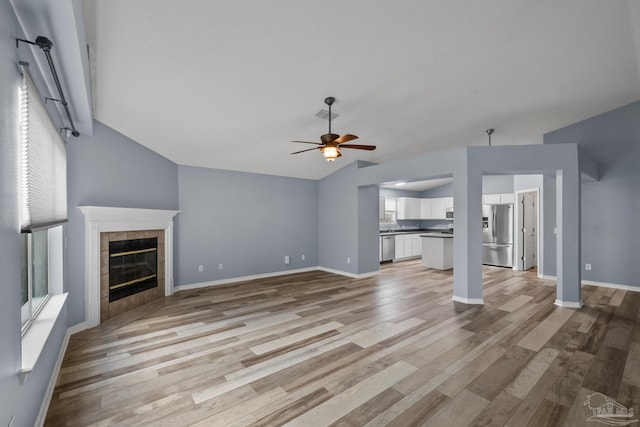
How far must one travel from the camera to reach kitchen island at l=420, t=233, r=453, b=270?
711cm

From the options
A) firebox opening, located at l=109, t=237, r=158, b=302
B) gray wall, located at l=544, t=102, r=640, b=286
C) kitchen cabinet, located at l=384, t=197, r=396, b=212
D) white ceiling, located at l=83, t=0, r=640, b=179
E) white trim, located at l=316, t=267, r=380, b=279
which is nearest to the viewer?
white ceiling, located at l=83, t=0, r=640, b=179

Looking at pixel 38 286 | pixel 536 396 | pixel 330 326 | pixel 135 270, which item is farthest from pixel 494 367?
pixel 135 270

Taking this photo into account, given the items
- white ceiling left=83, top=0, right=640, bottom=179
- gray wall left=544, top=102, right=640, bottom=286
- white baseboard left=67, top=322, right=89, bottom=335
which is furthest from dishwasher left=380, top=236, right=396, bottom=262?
white baseboard left=67, top=322, right=89, bottom=335

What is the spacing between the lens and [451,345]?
295cm

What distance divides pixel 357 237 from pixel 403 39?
419cm

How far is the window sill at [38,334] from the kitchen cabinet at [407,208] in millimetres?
8495

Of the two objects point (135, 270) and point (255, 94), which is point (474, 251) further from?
point (135, 270)

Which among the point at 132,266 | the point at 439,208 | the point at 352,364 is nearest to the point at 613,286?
the point at 439,208

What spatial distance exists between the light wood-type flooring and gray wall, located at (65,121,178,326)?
810 mm

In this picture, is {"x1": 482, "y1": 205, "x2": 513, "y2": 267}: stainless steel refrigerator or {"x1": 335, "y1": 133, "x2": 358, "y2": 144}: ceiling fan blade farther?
{"x1": 482, "y1": 205, "x2": 513, "y2": 267}: stainless steel refrigerator

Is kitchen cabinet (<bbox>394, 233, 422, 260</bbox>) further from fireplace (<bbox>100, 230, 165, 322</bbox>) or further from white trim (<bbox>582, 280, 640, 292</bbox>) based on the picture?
fireplace (<bbox>100, 230, 165, 322</bbox>)

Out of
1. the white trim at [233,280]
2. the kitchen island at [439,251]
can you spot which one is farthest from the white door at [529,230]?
the white trim at [233,280]

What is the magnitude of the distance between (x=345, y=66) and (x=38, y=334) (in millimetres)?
3616

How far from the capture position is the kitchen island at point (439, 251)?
280 inches
